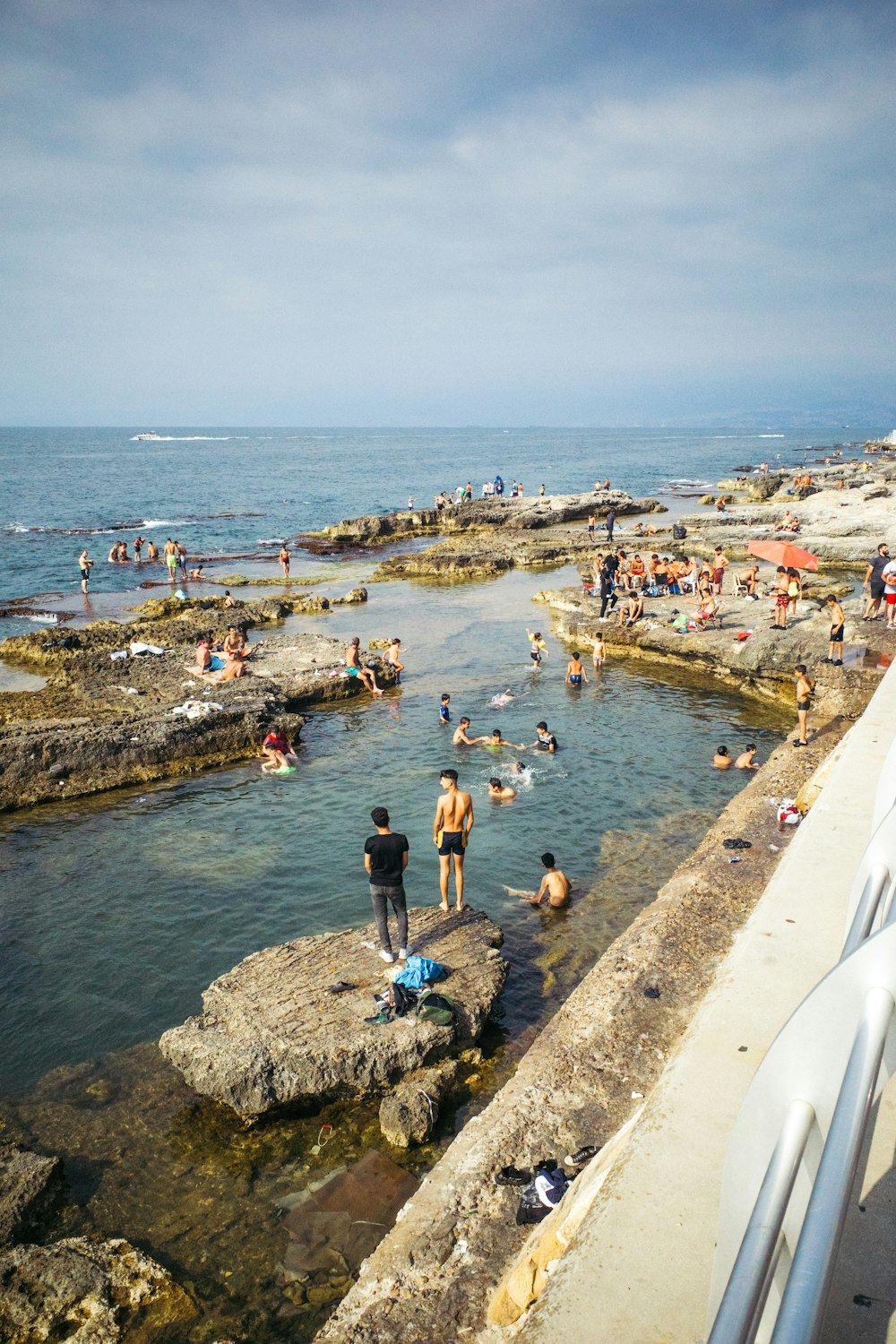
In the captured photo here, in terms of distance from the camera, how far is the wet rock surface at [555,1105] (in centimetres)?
491

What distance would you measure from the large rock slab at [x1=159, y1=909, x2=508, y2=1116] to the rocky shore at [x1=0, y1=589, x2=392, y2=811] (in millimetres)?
7972

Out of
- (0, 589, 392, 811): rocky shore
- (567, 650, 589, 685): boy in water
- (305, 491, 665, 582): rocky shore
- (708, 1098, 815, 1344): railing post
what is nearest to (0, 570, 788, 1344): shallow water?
(567, 650, 589, 685): boy in water

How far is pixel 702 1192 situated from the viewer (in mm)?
4699

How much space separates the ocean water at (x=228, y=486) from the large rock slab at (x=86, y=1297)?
89.4 feet

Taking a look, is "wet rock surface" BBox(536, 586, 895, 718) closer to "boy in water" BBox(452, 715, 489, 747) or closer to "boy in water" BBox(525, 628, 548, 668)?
"boy in water" BBox(525, 628, 548, 668)

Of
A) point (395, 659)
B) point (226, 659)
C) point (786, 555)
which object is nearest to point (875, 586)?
point (786, 555)

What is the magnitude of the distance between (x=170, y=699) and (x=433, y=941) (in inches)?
454

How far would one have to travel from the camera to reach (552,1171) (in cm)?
558

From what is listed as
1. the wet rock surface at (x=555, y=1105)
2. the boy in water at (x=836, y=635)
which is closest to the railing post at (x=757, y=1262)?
the wet rock surface at (x=555, y=1105)

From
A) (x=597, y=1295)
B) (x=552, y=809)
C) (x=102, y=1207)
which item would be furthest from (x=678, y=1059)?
(x=552, y=809)

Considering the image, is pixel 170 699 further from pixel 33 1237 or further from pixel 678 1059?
pixel 678 1059

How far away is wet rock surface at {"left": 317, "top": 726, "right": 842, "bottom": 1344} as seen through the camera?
4.91m

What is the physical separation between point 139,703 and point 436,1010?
13.1m

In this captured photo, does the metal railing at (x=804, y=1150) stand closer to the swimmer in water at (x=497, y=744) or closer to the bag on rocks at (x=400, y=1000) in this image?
the bag on rocks at (x=400, y=1000)
